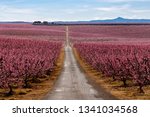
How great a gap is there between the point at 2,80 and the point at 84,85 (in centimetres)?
1254

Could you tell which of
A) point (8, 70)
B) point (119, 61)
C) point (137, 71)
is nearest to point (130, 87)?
point (137, 71)

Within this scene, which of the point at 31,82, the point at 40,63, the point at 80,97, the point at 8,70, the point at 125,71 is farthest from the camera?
the point at 40,63

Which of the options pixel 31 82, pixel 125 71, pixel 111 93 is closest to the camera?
pixel 111 93

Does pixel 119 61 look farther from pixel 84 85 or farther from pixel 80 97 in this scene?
pixel 80 97

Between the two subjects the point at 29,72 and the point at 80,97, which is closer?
the point at 80,97

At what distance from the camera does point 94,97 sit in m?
50.6

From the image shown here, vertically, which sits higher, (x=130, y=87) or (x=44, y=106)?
(x=44, y=106)

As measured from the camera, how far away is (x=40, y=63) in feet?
264

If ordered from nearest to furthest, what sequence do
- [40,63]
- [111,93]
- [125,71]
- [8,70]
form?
[111,93], [8,70], [125,71], [40,63]

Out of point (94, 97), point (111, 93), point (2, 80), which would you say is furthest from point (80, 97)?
point (2, 80)

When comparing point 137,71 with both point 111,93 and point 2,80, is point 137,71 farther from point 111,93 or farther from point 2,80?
point 2,80

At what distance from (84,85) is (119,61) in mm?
12355

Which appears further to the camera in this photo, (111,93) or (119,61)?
(119,61)

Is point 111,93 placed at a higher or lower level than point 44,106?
lower
